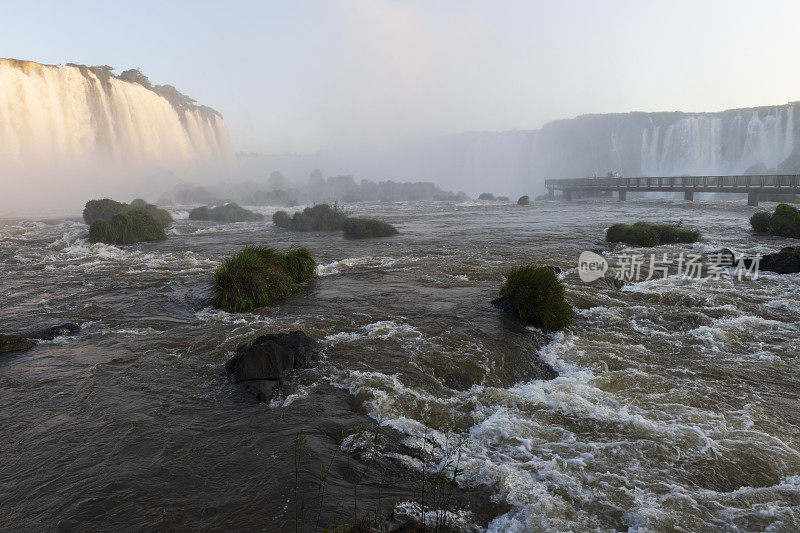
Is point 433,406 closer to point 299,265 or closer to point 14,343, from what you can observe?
point 14,343

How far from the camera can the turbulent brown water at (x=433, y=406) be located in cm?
420

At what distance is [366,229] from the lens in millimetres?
25812

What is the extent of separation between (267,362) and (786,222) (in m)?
25.7

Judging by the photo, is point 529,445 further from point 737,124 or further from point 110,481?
point 737,124

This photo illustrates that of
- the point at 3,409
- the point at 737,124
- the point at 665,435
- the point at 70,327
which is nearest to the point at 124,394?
the point at 3,409

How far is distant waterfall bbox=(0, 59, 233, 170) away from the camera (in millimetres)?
56156

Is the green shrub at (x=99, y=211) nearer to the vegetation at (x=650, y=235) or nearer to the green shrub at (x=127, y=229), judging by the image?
the green shrub at (x=127, y=229)

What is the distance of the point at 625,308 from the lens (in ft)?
34.6

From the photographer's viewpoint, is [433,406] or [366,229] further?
[366,229]

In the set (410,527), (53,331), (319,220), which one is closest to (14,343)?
(53,331)

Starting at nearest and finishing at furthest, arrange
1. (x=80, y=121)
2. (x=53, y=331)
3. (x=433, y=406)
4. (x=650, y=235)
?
(x=433, y=406) → (x=53, y=331) → (x=650, y=235) → (x=80, y=121)

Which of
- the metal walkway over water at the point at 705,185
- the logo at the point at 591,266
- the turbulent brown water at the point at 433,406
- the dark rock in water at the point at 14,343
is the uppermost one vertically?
the metal walkway over water at the point at 705,185

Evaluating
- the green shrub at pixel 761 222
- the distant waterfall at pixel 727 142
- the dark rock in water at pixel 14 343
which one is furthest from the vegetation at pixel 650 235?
the distant waterfall at pixel 727 142

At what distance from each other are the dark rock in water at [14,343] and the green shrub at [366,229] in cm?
1802
